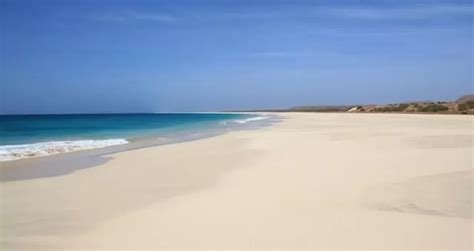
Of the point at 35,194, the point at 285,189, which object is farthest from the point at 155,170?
the point at 285,189

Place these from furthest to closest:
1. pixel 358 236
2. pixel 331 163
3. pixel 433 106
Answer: pixel 433 106 < pixel 331 163 < pixel 358 236

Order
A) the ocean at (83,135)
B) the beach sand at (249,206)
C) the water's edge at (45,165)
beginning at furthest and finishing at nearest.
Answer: the ocean at (83,135), the water's edge at (45,165), the beach sand at (249,206)

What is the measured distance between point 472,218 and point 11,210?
6.11 meters

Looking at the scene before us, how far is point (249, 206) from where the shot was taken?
237 inches

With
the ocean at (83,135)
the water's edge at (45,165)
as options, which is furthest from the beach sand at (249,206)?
the ocean at (83,135)

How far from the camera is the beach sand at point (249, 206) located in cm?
461

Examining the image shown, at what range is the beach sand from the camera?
15.1 ft

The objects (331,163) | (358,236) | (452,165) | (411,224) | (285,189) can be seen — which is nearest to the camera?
(358,236)

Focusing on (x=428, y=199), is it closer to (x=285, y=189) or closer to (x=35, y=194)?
(x=285, y=189)

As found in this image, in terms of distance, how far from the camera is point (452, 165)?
9.42 meters

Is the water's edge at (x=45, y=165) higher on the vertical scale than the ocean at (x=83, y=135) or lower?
lower

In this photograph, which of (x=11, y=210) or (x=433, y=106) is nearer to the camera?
(x=11, y=210)

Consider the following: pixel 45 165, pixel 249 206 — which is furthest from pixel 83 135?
pixel 249 206

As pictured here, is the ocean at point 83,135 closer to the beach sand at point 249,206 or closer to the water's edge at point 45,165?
the water's edge at point 45,165
